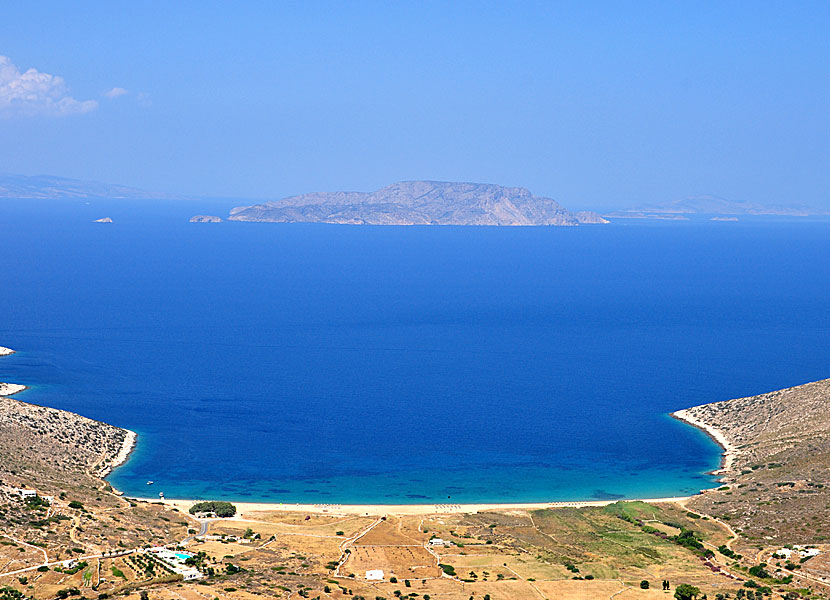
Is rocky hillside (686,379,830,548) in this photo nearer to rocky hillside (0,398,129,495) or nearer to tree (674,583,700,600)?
tree (674,583,700,600)

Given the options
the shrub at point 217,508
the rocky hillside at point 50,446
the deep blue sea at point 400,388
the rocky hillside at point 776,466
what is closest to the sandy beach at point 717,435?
the rocky hillside at point 776,466

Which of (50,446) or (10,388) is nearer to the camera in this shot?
(50,446)

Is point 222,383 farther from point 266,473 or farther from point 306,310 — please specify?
point 306,310

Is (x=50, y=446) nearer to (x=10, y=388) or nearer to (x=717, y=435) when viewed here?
(x=10, y=388)

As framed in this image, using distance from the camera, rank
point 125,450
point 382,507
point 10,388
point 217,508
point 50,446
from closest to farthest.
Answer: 1. point 217,508
2. point 382,507
3. point 50,446
4. point 125,450
5. point 10,388

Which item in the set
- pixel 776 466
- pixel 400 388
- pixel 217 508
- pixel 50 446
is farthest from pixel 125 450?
pixel 776 466

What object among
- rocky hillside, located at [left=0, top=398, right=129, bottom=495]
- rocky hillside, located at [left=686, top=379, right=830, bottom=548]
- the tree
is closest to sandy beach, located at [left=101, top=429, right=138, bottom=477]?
rocky hillside, located at [left=0, top=398, right=129, bottom=495]

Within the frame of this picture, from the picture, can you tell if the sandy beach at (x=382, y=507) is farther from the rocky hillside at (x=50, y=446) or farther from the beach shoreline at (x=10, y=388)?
the beach shoreline at (x=10, y=388)
